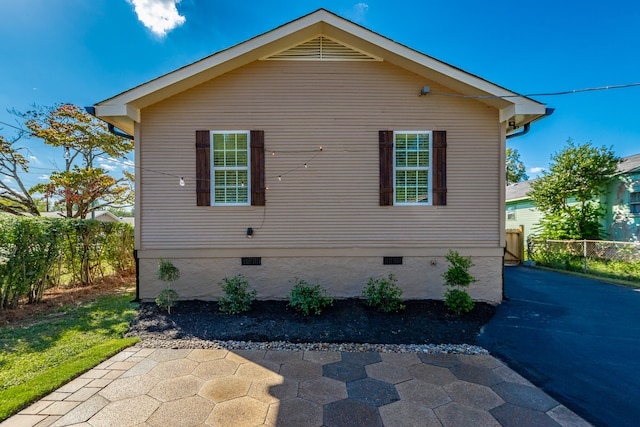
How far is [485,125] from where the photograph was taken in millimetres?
5449

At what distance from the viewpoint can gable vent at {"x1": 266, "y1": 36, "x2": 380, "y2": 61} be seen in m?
5.51

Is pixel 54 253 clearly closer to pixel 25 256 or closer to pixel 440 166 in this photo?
pixel 25 256

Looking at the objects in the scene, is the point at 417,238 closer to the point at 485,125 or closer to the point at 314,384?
the point at 485,125

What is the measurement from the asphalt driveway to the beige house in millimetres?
1114

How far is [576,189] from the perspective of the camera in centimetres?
1012

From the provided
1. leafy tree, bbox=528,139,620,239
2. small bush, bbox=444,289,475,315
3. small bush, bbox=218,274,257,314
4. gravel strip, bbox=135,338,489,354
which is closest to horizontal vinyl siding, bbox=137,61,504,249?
small bush, bbox=218,274,257,314

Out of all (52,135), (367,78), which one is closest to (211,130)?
(367,78)

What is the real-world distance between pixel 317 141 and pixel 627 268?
9.80 metres

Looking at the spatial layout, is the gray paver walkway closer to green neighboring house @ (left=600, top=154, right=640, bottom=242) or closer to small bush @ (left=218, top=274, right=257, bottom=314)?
small bush @ (left=218, top=274, right=257, bottom=314)

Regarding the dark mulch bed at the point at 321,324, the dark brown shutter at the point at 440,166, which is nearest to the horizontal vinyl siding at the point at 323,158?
the dark brown shutter at the point at 440,166

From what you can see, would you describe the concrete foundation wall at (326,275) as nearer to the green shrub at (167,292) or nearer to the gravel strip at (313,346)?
the green shrub at (167,292)

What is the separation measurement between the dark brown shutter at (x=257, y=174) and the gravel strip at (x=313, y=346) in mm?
2672

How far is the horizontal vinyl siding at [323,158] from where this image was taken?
5422 millimetres

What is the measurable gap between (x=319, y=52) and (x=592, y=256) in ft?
35.1
